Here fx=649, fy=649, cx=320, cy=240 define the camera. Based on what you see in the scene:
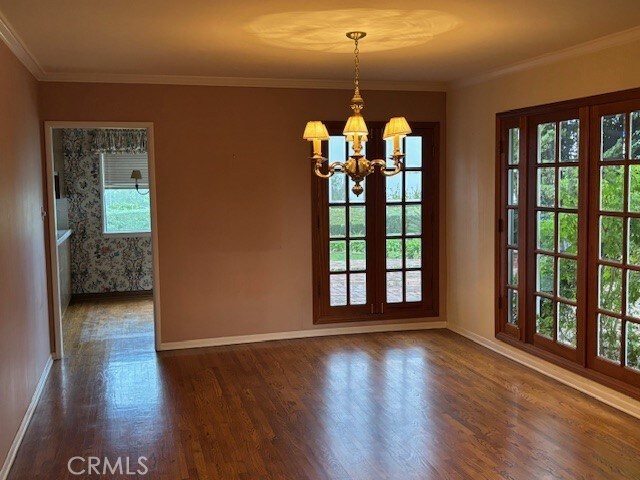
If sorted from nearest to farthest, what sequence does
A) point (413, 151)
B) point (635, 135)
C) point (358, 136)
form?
point (358, 136), point (635, 135), point (413, 151)

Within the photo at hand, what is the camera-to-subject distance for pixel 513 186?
216 inches

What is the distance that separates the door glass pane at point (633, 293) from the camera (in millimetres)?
4223

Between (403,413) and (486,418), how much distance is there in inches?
20.8

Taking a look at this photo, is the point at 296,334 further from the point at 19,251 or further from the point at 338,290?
the point at 19,251

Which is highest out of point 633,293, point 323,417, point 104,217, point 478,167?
point 478,167

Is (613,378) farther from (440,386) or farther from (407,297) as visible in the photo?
(407,297)

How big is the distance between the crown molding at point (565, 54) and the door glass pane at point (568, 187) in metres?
0.82

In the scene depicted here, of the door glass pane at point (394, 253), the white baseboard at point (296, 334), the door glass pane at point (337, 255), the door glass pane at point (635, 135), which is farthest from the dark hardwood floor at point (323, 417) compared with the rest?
the door glass pane at point (635, 135)

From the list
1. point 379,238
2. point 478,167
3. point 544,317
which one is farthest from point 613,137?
point 379,238

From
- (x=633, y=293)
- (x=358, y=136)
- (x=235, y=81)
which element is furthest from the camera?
(x=235, y=81)

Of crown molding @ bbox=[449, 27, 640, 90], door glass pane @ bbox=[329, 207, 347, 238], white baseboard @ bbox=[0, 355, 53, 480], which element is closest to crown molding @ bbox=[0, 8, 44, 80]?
white baseboard @ bbox=[0, 355, 53, 480]

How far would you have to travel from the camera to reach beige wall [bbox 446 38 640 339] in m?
4.82

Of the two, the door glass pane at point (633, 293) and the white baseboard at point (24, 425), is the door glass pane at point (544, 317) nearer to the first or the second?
the door glass pane at point (633, 293)

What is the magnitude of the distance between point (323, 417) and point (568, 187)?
2450 millimetres
